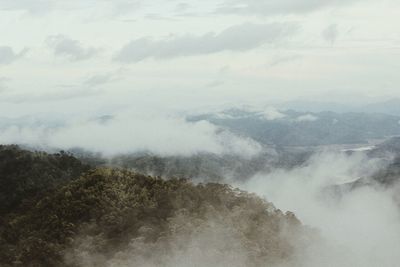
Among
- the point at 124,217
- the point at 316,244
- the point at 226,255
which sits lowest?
the point at 316,244

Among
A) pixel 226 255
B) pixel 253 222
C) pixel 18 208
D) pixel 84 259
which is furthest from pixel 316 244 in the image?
pixel 18 208

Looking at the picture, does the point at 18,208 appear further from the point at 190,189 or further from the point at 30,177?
the point at 190,189

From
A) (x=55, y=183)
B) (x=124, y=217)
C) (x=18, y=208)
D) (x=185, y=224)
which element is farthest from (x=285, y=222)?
(x=55, y=183)

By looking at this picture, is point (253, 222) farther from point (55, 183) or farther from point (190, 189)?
point (55, 183)

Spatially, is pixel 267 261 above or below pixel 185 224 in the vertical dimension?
below

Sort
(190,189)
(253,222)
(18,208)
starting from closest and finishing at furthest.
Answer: (253,222) < (190,189) < (18,208)

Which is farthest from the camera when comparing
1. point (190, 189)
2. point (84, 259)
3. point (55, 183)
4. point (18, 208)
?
point (55, 183)

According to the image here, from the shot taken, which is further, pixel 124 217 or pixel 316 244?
pixel 316 244
